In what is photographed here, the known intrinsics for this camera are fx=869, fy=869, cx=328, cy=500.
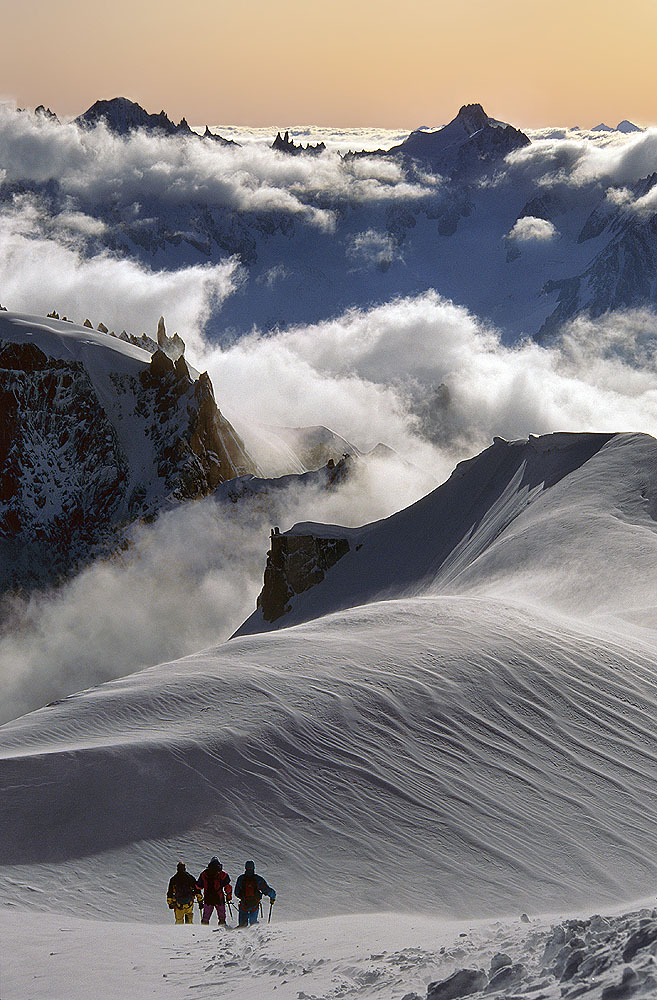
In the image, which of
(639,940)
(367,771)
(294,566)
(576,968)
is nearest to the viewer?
(576,968)

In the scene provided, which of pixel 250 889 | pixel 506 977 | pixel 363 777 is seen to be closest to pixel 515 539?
pixel 363 777

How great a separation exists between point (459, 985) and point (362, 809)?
10.4 meters

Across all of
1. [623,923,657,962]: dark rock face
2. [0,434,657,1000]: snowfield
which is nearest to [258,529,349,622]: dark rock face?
[0,434,657,1000]: snowfield

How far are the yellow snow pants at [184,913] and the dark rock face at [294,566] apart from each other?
68.1m

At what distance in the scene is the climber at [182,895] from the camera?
15312 millimetres

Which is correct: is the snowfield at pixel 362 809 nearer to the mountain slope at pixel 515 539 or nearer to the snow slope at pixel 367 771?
the snow slope at pixel 367 771

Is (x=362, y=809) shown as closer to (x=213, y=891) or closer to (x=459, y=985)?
(x=213, y=891)

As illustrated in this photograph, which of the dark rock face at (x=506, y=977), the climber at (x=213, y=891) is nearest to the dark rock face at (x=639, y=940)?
the dark rock face at (x=506, y=977)

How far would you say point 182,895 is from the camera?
15.4 metres

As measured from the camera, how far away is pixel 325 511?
17725 centimetres

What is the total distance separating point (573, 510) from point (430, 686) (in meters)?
31.2

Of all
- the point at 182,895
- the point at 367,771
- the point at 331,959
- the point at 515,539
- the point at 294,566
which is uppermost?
the point at 294,566

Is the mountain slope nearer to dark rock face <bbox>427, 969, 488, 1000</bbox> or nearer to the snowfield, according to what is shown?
the snowfield

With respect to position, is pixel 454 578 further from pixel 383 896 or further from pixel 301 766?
pixel 383 896
